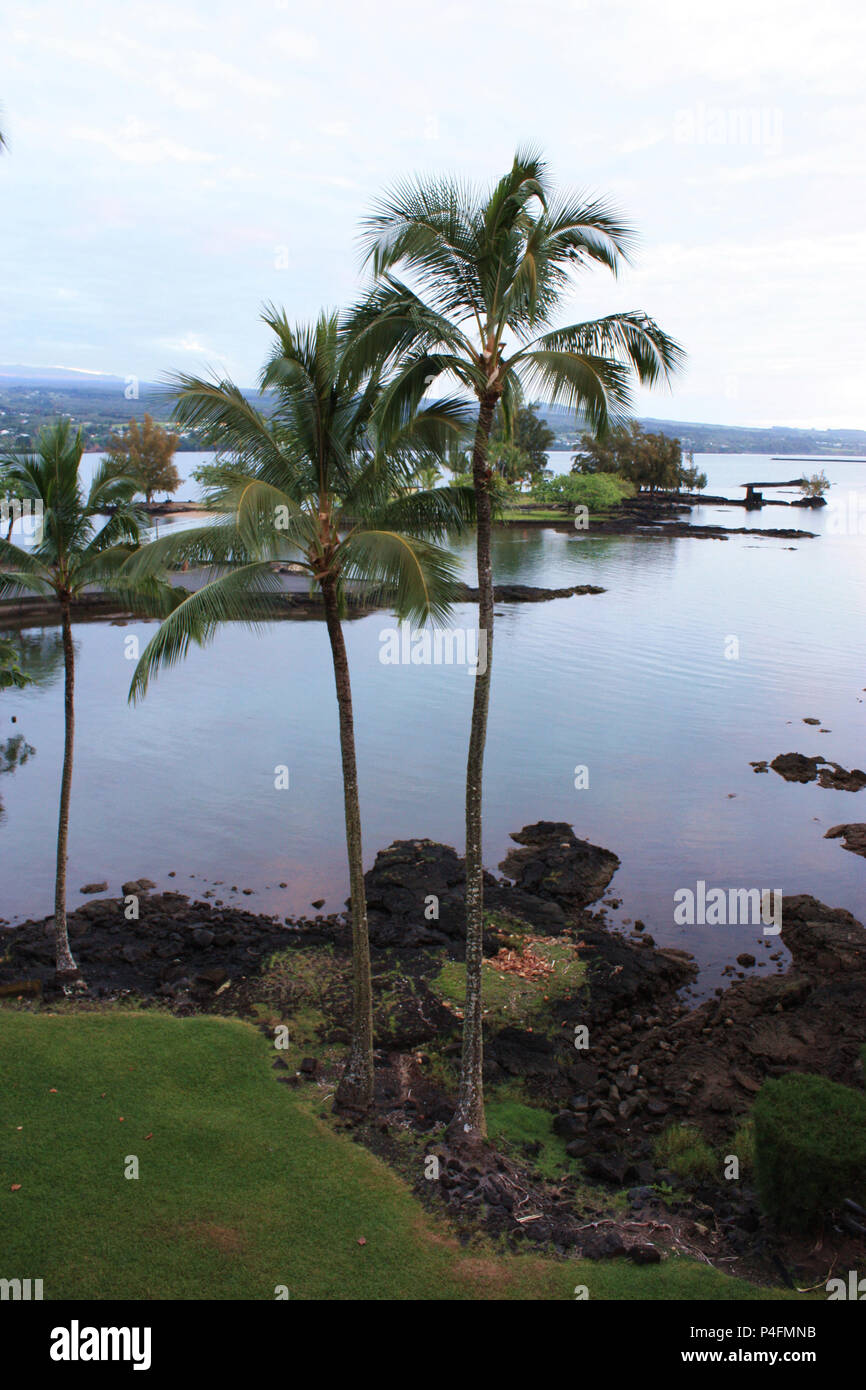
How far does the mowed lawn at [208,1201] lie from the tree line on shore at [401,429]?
1.57 meters

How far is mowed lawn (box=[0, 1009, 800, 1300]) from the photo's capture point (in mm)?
9562

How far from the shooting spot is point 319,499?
12.4 meters

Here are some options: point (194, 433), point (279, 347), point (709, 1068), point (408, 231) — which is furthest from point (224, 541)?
point (709, 1068)

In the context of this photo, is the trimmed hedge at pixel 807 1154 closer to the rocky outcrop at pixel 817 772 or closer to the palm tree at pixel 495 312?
the palm tree at pixel 495 312

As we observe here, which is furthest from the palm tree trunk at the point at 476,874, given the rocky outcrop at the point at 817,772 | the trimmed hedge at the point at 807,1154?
the rocky outcrop at the point at 817,772

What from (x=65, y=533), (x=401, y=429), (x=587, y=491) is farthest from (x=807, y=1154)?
(x=587, y=491)

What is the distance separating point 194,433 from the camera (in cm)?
1231

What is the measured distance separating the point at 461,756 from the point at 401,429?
2162 centimetres

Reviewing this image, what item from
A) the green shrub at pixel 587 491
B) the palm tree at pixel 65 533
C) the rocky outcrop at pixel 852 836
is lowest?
the rocky outcrop at pixel 852 836

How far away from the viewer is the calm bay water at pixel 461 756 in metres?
23.5

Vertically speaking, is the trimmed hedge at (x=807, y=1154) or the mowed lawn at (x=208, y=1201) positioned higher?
the trimmed hedge at (x=807, y=1154)

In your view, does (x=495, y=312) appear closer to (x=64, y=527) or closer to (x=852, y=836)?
(x=64, y=527)

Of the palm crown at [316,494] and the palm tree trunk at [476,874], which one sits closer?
the palm crown at [316,494]
